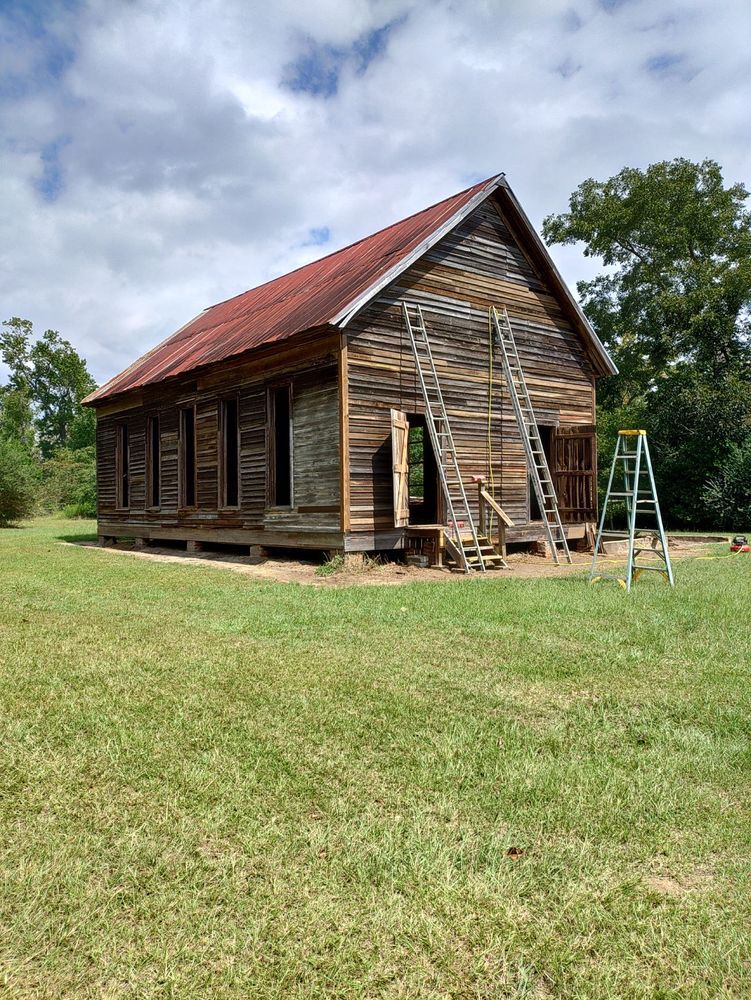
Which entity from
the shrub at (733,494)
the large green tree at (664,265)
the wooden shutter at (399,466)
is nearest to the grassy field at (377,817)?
the wooden shutter at (399,466)

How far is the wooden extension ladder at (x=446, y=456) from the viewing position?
1292cm

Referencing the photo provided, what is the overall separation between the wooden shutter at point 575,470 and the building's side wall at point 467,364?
56 cm

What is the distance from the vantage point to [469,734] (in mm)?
4305

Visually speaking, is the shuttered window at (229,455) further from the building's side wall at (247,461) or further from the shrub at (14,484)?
the shrub at (14,484)

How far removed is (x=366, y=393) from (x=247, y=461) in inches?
140

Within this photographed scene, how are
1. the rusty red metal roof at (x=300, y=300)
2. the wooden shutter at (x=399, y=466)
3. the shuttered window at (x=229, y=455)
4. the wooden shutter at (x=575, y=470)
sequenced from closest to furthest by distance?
the wooden shutter at (x=399, y=466), the rusty red metal roof at (x=300, y=300), the shuttered window at (x=229, y=455), the wooden shutter at (x=575, y=470)

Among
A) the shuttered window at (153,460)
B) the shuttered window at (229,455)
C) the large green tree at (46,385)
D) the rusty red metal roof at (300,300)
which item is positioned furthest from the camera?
the large green tree at (46,385)

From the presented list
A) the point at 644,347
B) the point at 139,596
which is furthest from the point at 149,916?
the point at 644,347

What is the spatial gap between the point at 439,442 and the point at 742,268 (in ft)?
65.3

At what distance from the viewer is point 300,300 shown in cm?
1606

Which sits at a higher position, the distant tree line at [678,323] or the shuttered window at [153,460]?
the distant tree line at [678,323]

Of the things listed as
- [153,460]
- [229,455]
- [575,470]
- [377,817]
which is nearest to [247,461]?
[229,455]

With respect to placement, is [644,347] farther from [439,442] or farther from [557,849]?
[557,849]

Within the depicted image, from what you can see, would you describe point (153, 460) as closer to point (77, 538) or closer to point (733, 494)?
point (77, 538)
